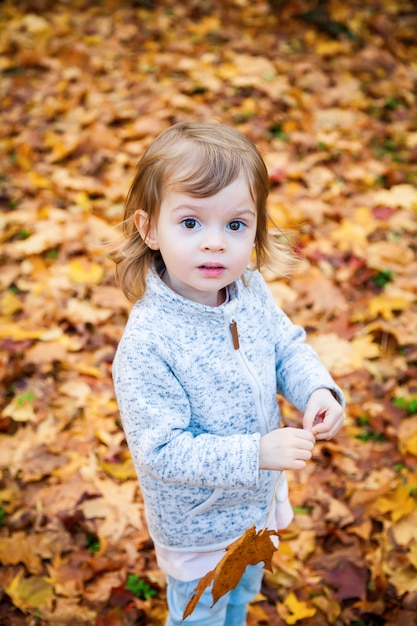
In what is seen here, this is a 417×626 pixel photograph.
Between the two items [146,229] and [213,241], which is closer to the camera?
[213,241]

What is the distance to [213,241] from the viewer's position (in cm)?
147

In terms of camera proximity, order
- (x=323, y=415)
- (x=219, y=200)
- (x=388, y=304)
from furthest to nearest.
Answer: (x=388, y=304), (x=323, y=415), (x=219, y=200)

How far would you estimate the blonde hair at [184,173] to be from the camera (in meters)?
1.47

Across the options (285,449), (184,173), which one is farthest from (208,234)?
(285,449)

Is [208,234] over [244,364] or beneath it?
over

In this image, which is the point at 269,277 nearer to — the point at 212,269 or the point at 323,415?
the point at 323,415

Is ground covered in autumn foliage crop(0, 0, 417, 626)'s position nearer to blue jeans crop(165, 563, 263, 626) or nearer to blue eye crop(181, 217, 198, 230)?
blue jeans crop(165, 563, 263, 626)

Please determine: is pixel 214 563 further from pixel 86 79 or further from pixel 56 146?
pixel 86 79

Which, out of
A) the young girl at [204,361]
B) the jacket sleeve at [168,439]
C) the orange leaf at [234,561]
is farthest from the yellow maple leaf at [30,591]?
the jacket sleeve at [168,439]

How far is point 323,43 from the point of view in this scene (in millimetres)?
6047

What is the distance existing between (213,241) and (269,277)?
232cm

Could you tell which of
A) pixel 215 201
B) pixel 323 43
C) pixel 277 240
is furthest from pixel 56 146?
pixel 215 201

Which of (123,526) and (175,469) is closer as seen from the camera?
(175,469)

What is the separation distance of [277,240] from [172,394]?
654 mm
